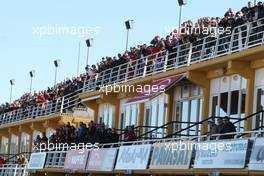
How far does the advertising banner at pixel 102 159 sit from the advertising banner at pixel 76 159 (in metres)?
0.50

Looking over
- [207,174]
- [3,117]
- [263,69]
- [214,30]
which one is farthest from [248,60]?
[3,117]

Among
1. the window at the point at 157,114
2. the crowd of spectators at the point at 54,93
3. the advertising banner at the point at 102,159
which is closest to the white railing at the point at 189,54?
the window at the point at 157,114

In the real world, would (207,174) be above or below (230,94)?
below

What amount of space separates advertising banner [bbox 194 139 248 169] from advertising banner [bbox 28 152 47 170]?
16.8 meters

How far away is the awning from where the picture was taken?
81.8ft

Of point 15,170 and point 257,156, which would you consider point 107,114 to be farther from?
point 257,156

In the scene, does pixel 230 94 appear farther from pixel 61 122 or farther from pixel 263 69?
pixel 61 122

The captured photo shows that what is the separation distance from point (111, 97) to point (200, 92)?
894 cm

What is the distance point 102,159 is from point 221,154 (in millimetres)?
9749

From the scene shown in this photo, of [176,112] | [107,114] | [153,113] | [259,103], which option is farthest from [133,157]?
[107,114]

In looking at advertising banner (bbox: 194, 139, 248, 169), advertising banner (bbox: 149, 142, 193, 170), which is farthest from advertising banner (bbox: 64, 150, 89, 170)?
advertising banner (bbox: 194, 139, 248, 169)

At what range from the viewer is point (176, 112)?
27.4 meters

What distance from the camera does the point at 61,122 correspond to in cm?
4062

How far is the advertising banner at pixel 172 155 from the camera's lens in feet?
65.4
